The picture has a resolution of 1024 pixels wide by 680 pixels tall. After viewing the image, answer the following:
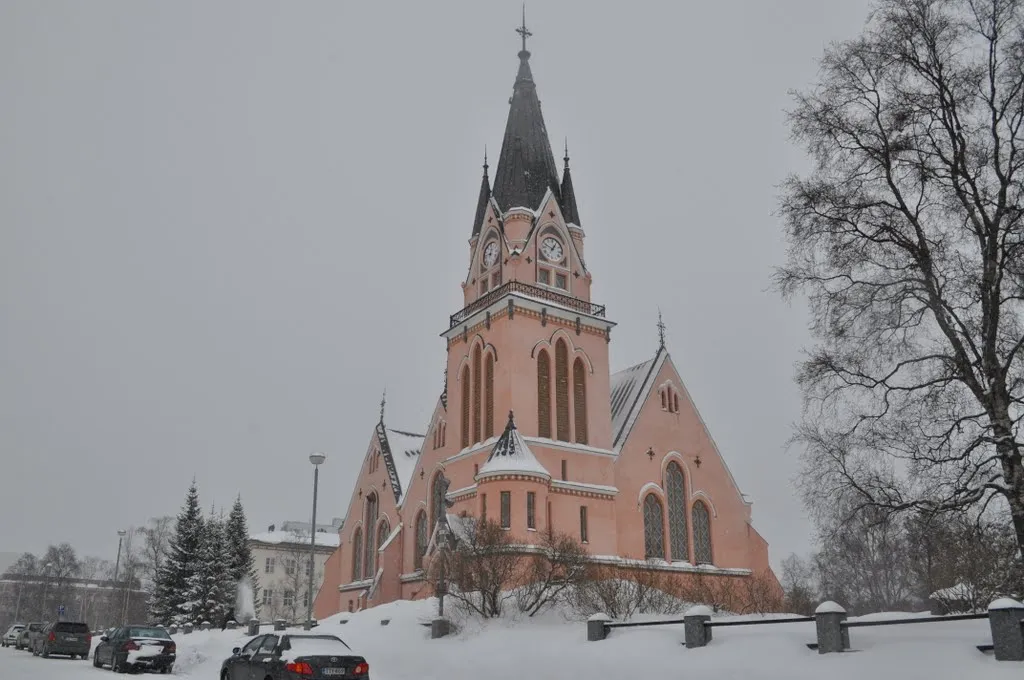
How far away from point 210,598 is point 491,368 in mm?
24453

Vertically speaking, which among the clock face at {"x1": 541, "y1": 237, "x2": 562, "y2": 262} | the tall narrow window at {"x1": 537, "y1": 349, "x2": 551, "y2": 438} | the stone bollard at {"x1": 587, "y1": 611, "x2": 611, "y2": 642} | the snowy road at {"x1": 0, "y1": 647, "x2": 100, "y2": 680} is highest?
the clock face at {"x1": 541, "y1": 237, "x2": 562, "y2": 262}

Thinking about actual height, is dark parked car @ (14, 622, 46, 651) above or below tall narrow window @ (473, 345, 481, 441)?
below

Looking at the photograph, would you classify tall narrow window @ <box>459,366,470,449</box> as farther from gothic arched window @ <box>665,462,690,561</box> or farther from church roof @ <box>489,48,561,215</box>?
gothic arched window @ <box>665,462,690,561</box>

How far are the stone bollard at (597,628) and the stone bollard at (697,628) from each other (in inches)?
126

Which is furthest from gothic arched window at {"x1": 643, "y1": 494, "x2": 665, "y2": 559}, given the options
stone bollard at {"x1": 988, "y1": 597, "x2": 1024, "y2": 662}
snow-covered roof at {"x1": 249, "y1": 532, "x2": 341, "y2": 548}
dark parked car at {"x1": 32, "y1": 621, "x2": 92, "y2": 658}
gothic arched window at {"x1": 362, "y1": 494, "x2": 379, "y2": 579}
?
snow-covered roof at {"x1": 249, "y1": 532, "x2": 341, "y2": 548}

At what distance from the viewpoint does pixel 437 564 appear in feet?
91.1

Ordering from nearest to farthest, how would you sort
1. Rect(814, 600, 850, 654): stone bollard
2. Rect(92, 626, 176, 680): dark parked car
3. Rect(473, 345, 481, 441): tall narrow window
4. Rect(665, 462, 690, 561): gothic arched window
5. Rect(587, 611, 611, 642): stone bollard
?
1. Rect(814, 600, 850, 654): stone bollard
2. Rect(587, 611, 611, 642): stone bollard
3. Rect(92, 626, 176, 680): dark parked car
4. Rect(473, 345, 481, 441): tall narrow window
5. Rect(665, 462, 690, 561): gothic arched window

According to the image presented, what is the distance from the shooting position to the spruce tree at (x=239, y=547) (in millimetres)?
53438

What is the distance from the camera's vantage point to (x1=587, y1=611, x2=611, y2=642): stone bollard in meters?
19.8

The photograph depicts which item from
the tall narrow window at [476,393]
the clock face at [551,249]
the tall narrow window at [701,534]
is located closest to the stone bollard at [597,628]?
the tall narrow window at [476,393]

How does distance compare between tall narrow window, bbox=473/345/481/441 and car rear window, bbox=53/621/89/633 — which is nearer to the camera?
car rear window, bbox=53/621/89/633

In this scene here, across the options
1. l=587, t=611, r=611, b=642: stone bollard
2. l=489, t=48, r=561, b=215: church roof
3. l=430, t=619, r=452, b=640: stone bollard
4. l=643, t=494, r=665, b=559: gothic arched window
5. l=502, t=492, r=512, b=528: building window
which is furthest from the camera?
l=489, t=48, r=561, b=215: church roof

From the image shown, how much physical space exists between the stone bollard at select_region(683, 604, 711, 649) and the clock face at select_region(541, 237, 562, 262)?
87.4ft

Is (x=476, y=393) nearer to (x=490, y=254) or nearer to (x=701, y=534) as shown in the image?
(x=490, y=254)
